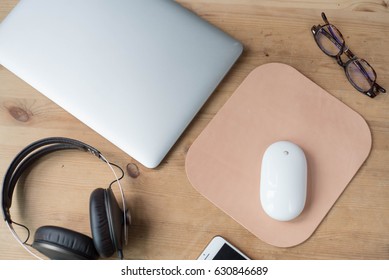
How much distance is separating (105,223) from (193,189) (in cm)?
15

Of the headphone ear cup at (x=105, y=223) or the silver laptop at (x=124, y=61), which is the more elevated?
the silver laptop at (x=124, y=61)

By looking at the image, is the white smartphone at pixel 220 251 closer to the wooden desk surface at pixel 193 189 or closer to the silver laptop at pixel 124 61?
the wooden desk surface at pixel 193 189

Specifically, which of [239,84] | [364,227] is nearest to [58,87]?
[239,84]

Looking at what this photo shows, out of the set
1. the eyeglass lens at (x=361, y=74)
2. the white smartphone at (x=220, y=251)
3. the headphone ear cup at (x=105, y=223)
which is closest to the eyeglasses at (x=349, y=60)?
the eyeglass lens at (x=361, y=74)

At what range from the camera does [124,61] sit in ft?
2.24

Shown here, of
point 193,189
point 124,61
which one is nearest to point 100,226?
point 193,189

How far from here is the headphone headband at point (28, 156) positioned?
642mm

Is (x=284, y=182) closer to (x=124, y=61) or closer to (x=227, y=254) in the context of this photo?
(x=227, y=254)

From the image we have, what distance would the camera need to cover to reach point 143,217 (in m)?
0.67

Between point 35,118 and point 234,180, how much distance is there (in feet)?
1.15

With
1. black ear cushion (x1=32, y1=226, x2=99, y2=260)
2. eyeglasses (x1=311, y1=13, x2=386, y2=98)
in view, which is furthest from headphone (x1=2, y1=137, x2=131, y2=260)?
eyeglasses (x1=311, y1=13, x2=386, y2=98)

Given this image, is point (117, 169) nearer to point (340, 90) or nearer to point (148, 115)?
point (148, 115)

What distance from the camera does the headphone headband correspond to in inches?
25.3

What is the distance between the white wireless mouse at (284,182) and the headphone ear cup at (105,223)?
0.72 feet
